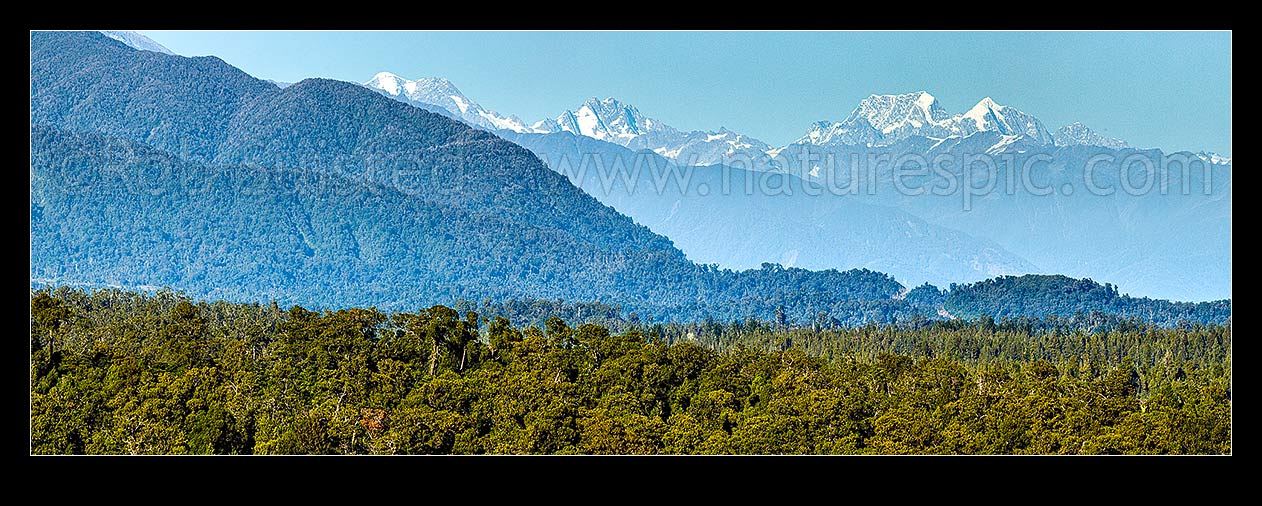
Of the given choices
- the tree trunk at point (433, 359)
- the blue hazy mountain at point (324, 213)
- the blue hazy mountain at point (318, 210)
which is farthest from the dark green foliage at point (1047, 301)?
the tree trunk at point (433, 359)

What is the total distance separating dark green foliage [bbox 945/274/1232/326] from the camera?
Answer: 111 m

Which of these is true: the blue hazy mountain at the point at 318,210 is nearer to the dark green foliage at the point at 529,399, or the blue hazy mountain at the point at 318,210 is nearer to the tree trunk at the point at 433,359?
the dark green foliage at the point at 529,399

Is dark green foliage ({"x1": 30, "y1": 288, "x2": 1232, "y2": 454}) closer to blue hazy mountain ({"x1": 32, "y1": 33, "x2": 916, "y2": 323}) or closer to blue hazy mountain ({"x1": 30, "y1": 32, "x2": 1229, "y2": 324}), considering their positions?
blue hazy mountain ({"x1": 30, "y1": 32, "x2": 1229, "y2": 324})

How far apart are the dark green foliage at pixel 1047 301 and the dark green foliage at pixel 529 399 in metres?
85.2

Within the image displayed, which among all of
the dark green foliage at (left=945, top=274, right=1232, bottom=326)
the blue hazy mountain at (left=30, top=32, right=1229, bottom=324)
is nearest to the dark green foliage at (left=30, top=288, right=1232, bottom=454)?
the blue hazy mountain at (left=30, top=32, right=1229, bottom=324)

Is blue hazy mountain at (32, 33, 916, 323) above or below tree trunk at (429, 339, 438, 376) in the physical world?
above

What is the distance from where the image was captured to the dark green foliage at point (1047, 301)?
110875 millimetres

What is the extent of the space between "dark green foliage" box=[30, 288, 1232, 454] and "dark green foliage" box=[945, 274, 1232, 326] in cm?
8520

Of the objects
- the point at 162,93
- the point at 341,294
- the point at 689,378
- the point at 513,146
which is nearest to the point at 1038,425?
the point at 689,378

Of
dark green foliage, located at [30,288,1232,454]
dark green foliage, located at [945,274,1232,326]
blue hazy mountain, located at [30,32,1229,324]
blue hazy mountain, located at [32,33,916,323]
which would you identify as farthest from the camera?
blue hazy mountain, located at [32,33,916,323]

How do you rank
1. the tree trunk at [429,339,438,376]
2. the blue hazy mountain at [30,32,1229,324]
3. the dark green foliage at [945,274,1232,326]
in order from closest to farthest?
1. the tree trunk at [429,339,438,376]
2. the dark green foliage at [945,274,1232,326]
3. the blue hazy mountain at [30,32,1229,324]

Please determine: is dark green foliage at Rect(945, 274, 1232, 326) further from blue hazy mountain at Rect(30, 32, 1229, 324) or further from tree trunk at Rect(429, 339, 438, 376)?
tree trunk at Rect(429, 339, 438, 376)

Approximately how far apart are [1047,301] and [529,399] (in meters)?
100

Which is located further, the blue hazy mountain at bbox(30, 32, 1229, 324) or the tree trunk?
the blue hazy mountain at bbox(30, 32, 1229, 324)
